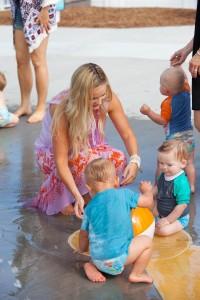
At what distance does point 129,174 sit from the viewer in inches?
167

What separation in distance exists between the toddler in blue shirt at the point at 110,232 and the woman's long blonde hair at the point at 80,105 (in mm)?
557

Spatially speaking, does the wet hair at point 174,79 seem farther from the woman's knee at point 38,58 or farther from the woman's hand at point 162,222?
the woman's knee at point 38,58

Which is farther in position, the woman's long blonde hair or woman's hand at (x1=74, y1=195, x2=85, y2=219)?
the woman's long blonde hair

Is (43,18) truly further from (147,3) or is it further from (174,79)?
(147,3)

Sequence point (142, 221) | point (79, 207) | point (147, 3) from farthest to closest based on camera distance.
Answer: point (147, 3) < point (79, 207) < point (142, 221)

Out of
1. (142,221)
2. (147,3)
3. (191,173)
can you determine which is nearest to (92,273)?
(142,221)

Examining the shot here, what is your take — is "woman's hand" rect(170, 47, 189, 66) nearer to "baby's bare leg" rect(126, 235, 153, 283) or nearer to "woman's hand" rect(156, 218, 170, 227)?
"woman's hand" rect(156, 218, 170, 227)

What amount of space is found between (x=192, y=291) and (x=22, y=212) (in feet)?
4.78

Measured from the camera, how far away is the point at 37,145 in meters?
4.82

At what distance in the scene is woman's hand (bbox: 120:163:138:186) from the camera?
167 inches

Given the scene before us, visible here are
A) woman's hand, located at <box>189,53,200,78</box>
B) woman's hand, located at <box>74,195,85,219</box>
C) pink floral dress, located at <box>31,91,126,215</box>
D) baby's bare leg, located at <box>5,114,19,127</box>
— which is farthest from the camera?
baby's bare leg, located at <box>5,114,19,127</box>

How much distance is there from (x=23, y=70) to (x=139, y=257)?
361cm

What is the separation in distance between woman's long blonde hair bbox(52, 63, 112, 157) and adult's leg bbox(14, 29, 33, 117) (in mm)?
2460

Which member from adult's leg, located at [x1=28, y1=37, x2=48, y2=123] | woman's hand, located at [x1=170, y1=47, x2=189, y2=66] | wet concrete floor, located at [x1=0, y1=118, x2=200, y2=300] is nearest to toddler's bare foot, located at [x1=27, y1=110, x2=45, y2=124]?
adult's leg, located at [x1=28, y1=37, x2=48, y2=123]
